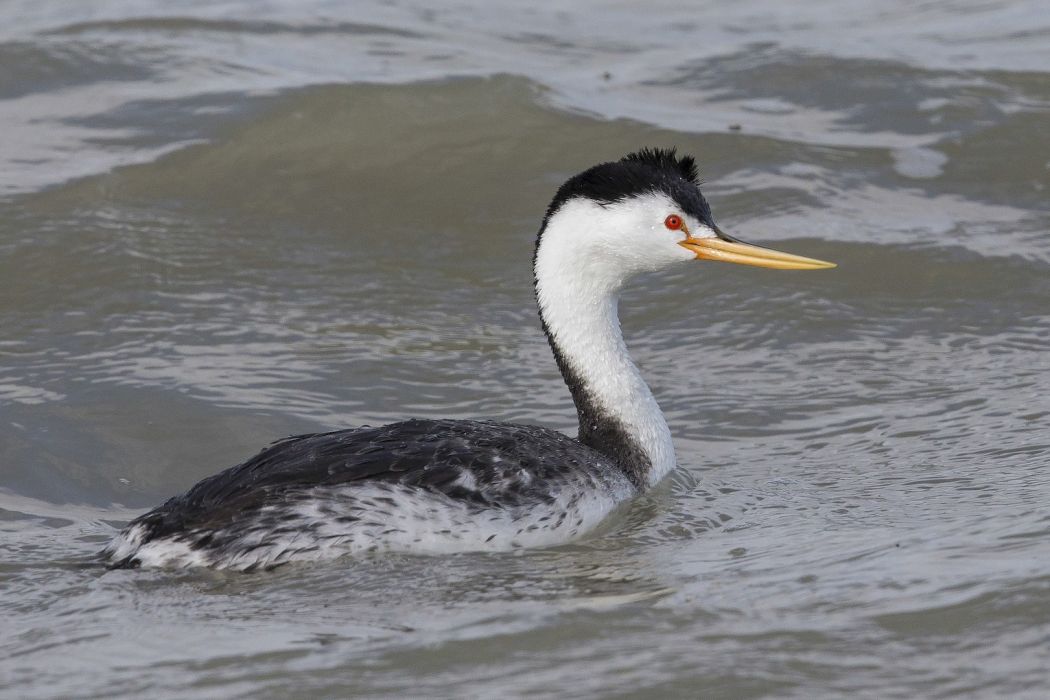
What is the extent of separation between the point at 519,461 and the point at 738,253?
1446 millimetres

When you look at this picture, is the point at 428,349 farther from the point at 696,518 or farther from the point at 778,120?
the point at 778,120

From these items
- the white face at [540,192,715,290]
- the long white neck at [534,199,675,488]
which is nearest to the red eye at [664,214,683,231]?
the white face at [540,192,715,290]

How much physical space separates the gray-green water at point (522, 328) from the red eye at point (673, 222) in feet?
3.31

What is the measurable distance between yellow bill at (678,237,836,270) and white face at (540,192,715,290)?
0.09 ft

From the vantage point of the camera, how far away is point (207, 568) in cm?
539

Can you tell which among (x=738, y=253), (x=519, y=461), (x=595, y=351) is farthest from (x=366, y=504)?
(x=738, y=253)

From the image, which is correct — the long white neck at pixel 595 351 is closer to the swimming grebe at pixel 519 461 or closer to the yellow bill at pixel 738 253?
the swimming grebe at pixel 519 461

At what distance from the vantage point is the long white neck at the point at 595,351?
6.55m

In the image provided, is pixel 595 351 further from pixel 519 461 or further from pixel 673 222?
pixel 519 461

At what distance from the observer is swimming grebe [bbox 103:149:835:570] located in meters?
5.43

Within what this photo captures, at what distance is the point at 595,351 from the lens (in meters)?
6.70

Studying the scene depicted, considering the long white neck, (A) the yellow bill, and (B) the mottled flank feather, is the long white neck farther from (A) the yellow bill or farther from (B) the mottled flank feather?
(B) the mottled flank feather

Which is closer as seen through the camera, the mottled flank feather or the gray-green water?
the gray-green water

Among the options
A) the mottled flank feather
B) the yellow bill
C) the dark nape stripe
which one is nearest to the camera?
the mottled flank feather
